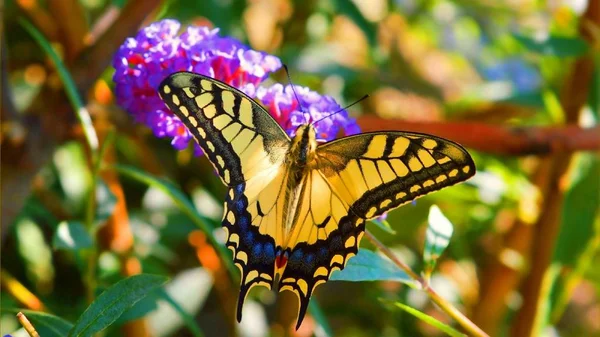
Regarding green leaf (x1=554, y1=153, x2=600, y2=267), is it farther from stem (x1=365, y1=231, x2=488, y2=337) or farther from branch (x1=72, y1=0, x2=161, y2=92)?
branch (x1=72, y1=0, x2=161, y2=92)

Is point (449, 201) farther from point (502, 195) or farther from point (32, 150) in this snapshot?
point (32, 150)

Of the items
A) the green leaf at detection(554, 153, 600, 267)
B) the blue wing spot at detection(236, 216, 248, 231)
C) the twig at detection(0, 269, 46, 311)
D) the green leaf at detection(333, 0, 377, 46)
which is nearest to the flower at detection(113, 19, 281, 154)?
the blue wing spot at detection(236, 216, 248, 231)

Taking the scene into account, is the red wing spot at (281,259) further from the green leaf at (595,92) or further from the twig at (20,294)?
the green leaf at (595,92)

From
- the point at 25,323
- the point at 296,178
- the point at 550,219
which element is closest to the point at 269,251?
the point at 296,178

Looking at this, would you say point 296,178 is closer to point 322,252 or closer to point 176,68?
point 322,252

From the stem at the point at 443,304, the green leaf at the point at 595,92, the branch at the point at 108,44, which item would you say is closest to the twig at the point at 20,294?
the branch at the point at 108,44
